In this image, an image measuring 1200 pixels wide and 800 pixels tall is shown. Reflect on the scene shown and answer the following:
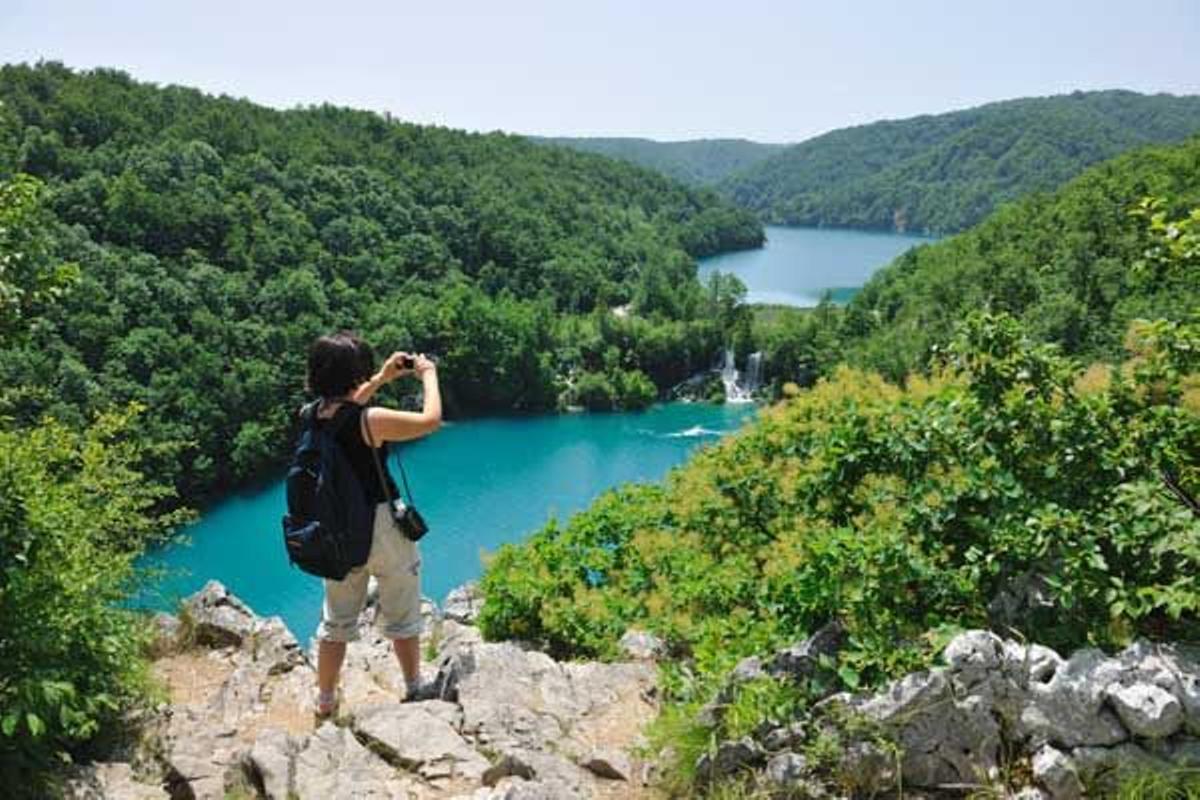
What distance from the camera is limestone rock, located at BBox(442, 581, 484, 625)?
9078mm

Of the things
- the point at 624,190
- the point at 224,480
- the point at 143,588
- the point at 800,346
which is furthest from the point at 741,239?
the point at 143,588

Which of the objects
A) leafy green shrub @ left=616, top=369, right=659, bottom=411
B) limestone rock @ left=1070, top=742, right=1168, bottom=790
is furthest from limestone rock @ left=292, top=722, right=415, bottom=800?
leafy green shrub @ left=616, top=369, right=659, bottom=411

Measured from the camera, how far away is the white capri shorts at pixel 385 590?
430 centimetres

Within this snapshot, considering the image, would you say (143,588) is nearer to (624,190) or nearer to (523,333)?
(523,333)

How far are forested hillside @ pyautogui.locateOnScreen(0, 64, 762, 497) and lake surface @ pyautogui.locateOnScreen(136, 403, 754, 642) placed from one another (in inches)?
135

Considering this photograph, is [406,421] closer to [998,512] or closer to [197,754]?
[197,754]

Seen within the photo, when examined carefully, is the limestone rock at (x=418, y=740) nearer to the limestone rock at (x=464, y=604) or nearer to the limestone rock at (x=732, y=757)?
the limestone rock at (x=732, y=757)

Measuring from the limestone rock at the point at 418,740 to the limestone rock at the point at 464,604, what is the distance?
4237 mm

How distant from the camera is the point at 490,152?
97875 mm

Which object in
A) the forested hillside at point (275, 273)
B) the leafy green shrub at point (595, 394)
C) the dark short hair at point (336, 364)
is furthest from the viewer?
the leafy green shrub at point (595, 394)

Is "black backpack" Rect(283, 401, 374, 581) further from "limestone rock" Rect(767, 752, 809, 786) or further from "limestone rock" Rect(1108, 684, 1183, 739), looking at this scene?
"limestone rock" Rect(1108, 684, 1183, 739)

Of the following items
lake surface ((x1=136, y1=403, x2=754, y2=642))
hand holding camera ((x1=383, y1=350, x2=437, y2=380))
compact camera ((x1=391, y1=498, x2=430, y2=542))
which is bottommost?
lake surface ((x1=136, y1=403, x2=754, y2=642))

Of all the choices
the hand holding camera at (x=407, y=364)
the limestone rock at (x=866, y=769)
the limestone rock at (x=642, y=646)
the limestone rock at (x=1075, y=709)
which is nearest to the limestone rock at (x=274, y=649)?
the limestone rock at (x=642, y=646)

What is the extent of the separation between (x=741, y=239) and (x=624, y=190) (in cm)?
2431
